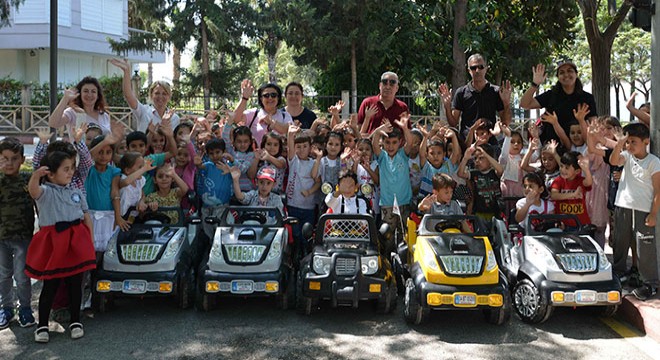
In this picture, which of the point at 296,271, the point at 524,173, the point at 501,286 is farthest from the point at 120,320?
the point at 524,173

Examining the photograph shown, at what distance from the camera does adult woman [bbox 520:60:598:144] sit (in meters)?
7.64

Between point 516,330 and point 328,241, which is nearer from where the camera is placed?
point 516,330

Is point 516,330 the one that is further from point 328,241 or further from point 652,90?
point 652,90

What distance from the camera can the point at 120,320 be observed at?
577 centimetres

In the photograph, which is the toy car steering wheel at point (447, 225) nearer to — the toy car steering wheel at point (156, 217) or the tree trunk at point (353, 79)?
the toy car steering wheel at point (156, 217)

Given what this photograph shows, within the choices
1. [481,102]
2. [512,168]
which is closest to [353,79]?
[481,102]

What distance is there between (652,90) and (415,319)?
137 inches

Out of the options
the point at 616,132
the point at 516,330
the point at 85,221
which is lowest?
the point at 516,330

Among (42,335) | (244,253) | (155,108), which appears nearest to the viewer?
(42,335)

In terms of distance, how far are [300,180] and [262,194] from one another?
0.62 m

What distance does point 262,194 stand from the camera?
6930 mm

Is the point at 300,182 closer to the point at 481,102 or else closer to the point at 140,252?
the point at 140,252

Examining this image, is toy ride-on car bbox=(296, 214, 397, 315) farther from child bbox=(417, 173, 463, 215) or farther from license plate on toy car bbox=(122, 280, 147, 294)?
license plate on toy car bbox=(122, 280, 147, 294)

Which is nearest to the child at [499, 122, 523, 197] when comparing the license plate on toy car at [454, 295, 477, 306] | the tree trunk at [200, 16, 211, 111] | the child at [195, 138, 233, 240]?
the license plate on toy car at [454, 295, 477, 306]
